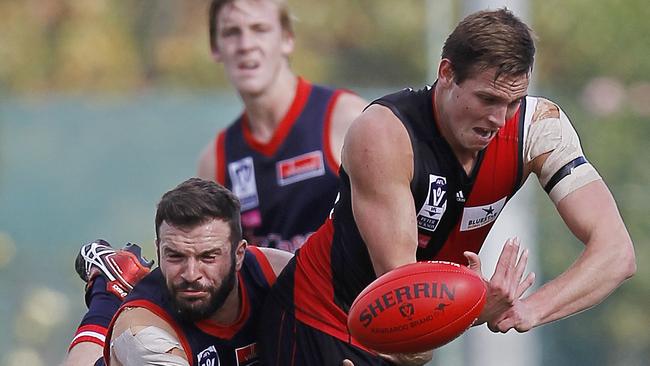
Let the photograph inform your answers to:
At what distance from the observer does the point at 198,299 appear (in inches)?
192

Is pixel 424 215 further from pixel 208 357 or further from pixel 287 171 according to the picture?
pixel 287 171

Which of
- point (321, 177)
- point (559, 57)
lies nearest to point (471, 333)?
point (321, 177)

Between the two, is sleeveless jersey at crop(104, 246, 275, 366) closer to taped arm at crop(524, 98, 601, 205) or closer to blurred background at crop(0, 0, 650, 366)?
taped arm at crop(524, 98, 601, 205)

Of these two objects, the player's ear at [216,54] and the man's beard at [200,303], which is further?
the player's ear at [216,54]

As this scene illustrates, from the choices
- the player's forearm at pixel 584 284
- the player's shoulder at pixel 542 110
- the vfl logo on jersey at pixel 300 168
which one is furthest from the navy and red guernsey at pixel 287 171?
the player's forearm at pixel 584 284

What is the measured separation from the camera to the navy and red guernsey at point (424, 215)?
4.68m

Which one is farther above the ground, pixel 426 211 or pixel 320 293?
pixel 426 211

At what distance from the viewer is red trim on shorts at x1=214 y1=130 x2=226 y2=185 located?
6.90 metres

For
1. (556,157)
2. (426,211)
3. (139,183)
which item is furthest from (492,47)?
(139,183)

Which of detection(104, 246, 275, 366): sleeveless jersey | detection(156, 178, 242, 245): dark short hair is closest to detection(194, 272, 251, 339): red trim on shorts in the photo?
detection(104, 246, 275, 366): sleeveless jersey

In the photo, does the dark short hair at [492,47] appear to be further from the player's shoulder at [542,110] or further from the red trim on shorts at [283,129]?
the red trim on shorts at [283,129]

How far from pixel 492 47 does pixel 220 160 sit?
2740mm

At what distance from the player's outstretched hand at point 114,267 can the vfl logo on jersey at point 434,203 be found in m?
1.36

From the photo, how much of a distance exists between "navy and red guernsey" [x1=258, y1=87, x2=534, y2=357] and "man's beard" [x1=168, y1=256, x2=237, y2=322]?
234 millimetres
